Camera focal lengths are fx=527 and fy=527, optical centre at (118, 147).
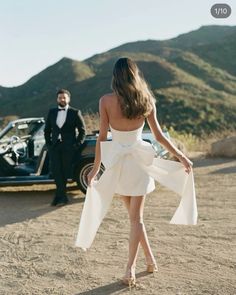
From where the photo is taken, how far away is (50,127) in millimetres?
8570

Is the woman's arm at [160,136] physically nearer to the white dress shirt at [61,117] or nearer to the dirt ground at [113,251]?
the dirt ground at [113,251]

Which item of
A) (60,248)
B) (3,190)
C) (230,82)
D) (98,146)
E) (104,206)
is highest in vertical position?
(98,146)

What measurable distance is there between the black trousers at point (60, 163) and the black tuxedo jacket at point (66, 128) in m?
0.09

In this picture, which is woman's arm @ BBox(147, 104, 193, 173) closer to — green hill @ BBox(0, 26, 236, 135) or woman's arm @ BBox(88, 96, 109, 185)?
woman's arm @ BBox(88, 96, 109, 185)

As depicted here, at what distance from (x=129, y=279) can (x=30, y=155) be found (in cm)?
578

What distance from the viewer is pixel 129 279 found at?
467 cm

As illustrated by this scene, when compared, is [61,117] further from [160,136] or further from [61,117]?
[160,136]

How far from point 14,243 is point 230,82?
71069 millimetres

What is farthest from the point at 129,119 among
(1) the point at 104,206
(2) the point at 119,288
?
(2) the point at 119,288

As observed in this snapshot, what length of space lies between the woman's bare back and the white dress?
48 mm

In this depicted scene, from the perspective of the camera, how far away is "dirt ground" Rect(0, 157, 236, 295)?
15.5 ft

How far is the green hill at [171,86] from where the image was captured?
50844mm

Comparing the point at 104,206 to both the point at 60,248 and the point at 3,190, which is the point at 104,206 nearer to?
the point at 60,248

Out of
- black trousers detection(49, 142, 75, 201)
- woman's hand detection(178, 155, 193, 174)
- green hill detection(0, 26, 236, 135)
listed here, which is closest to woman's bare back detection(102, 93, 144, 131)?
woman's hand detection(178, 155, 193, 174)
